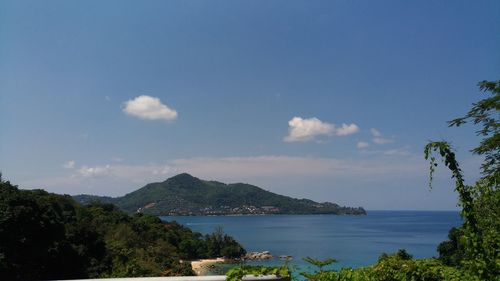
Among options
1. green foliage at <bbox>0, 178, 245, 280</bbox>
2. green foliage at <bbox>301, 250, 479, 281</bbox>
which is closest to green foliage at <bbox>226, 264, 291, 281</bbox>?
green foliage at <bbox>301, 250, 479, 281</bbox>

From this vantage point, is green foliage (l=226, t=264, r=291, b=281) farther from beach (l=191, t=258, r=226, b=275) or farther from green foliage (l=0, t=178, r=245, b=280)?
beach (l=191, t=258, r=226, b=275)

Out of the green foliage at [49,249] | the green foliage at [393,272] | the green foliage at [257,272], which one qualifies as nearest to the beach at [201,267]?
the green foliage at [49,249]

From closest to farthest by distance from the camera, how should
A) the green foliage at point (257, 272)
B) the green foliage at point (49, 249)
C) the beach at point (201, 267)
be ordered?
the green foliage at point (257, 272)
the green foliage at point (49, 249)
the beach at point (201, 267)

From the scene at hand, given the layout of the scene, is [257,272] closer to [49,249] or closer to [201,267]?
[49,249]

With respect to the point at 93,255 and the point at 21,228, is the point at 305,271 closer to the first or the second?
the point at 21,228

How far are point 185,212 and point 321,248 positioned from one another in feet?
377

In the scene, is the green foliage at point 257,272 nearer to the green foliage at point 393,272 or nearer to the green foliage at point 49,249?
the green foliage at point 393,272

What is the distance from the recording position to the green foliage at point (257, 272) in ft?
10.4

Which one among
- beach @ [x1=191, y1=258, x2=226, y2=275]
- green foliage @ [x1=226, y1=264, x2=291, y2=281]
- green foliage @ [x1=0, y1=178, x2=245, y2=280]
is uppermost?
green foliage @ [x1=226, y1=264, x2=291, y2=281]

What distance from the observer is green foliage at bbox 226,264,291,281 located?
3.16 metres

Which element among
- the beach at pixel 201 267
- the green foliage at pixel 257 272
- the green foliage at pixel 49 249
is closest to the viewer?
the green foliage at pixel 257 272

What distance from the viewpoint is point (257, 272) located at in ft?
10.7

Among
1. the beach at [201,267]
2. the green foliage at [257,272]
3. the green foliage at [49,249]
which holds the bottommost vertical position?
the beach at [201,267]

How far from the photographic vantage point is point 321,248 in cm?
7669
